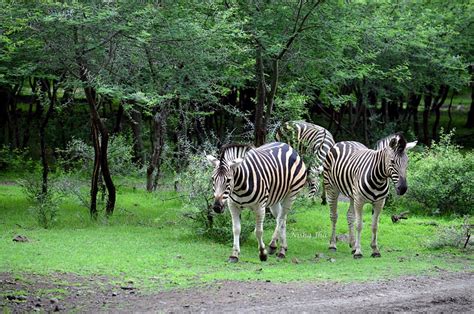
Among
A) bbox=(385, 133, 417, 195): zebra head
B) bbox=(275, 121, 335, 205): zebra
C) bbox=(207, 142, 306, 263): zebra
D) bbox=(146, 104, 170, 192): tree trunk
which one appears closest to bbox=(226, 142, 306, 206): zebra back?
bbox=(207, 142, 306, 263): zebra

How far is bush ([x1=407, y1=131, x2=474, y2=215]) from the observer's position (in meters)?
19.3

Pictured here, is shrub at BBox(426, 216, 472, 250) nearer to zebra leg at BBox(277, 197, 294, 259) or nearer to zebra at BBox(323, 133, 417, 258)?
zebra at BBox(323, 133, 417, 258)

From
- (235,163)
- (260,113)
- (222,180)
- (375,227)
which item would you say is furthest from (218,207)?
(260,113)

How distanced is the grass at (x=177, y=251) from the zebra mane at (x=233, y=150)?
1.78m

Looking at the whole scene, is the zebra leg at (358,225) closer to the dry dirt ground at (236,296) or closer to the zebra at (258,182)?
the zebra at (258,182)

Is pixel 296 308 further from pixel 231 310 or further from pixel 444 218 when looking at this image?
pixel 444 218

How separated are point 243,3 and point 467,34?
58.7 ft

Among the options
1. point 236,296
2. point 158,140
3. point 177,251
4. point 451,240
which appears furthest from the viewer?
point 158,140

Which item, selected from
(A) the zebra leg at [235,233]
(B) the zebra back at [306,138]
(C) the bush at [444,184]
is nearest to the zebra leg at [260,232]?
(A) the zebra leg at [235,233]

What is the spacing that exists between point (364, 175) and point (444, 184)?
594cm

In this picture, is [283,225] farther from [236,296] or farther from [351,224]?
[236,296]

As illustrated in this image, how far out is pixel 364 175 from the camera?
1431 cm

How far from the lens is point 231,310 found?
9523 millimetres

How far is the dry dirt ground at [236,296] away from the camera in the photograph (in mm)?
9695
